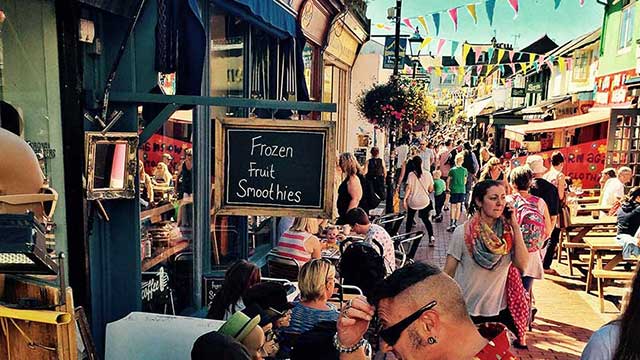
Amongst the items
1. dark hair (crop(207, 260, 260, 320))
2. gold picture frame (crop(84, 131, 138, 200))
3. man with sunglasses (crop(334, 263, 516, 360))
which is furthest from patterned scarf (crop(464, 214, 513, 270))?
gold picture frame (crop(84, 131, 138, 200))

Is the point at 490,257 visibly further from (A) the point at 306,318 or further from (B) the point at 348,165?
(B) the point at 348,165

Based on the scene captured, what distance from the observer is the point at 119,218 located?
4.08 metres

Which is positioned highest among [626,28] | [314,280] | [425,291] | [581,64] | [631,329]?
[626,28]

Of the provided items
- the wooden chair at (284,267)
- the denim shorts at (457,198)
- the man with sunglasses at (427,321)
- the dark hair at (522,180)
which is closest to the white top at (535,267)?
the dark hair at (522,180)

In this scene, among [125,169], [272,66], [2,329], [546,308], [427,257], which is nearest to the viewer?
[2,329]

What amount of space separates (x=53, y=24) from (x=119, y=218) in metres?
1.45

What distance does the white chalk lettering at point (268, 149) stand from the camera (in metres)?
3.60

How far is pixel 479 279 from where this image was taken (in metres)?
4.18

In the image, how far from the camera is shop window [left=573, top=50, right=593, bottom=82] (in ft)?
78.3

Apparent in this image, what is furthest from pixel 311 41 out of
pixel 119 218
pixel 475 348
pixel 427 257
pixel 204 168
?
pixel 475 348

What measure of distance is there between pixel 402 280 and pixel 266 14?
4.62m

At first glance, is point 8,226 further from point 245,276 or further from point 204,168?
point 204,168

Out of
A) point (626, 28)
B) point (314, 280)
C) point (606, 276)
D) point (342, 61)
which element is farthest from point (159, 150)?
point (626, 28)

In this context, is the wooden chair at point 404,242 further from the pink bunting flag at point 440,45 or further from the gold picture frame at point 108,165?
the pink bunting flag at point 440,45
